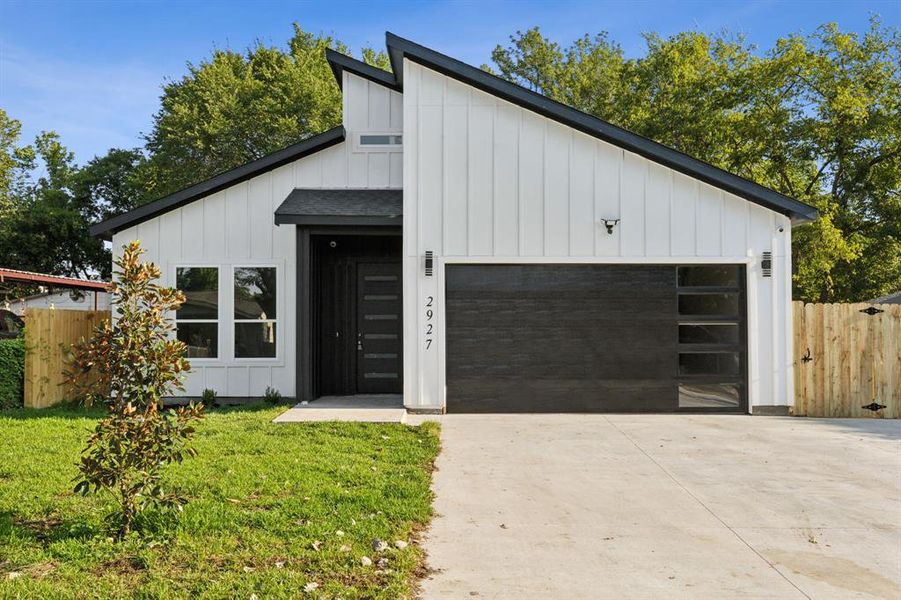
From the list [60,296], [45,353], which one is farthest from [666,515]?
[60,296]

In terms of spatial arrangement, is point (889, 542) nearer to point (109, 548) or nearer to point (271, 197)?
point (109, 548)

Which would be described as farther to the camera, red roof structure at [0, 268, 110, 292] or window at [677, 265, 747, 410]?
red roof structure at [0, 268, 110, 292]

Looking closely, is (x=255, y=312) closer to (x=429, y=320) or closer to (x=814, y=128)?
(x=429, y=320)

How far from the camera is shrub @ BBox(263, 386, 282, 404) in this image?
32.4 feet

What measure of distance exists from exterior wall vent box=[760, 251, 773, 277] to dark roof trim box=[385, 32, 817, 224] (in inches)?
28.3

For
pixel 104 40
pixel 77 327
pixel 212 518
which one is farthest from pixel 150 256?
pixel 104 40

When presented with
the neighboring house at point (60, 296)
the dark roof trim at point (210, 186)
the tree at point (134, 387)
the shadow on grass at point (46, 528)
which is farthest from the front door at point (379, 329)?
the neighboring house at point (60, 296)

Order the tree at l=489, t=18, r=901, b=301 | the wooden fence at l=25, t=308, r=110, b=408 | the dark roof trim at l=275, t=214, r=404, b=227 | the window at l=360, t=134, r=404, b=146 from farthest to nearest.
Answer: the tree at l=489, t=18, r=901, b=301, the window at l=360, t=134, r=404, b=146, the wooden fence at l=25, t=308, r=110, b=408, the dark roof trim at l=275, t=214, r=404, b=227

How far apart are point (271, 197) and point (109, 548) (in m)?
7.33

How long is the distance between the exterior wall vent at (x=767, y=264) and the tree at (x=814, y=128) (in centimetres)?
857

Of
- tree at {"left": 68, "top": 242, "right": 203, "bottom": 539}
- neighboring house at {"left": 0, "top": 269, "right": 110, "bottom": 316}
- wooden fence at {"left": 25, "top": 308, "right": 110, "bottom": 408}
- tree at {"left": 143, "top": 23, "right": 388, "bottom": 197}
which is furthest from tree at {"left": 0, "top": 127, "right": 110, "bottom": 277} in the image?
tree at {"left": 68, "top": 242, "right": 203, "bottom": 539}

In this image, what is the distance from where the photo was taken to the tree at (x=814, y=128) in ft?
57.2

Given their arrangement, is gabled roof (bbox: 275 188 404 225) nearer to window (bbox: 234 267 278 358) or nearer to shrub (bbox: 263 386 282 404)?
window (bbox: 234 267 278 358)

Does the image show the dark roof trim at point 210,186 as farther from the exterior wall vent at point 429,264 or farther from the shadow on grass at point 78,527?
the shadow on grass at point 78,527
